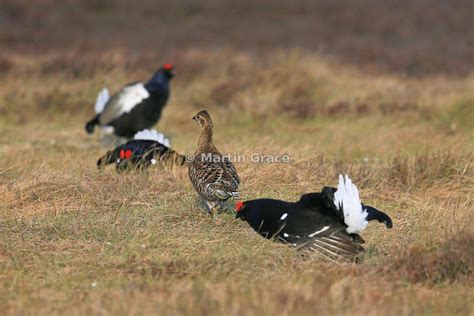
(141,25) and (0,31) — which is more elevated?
(141,25)

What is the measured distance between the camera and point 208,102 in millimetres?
13430

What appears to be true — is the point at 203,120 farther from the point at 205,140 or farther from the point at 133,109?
the point at 133,109

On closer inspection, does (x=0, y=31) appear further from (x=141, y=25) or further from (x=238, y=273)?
(x=238, y=273)

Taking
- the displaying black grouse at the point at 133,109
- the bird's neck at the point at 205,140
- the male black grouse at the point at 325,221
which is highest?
the displaying black grouse at the point at 133,109

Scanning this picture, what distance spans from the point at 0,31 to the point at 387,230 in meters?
13.4

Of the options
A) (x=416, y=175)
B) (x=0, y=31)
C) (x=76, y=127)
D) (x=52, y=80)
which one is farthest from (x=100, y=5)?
(x=416, y=175)

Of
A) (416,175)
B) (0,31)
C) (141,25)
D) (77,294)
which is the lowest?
(77,294)

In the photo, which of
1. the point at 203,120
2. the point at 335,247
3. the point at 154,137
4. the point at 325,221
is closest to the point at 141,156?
the point at 154,137

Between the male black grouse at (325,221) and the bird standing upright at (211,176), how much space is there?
46 centimetres

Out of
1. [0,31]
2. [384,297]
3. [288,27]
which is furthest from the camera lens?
[288,27]

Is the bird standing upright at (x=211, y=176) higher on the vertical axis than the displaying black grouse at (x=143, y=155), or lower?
lower

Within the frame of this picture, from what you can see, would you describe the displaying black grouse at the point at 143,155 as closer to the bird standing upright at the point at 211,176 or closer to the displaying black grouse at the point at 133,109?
the bird standing upright at the point at 211,176

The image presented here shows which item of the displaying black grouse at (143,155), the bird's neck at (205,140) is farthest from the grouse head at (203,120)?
the displaying black grouse at (143,155)

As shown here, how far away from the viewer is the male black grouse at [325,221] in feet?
17.3
